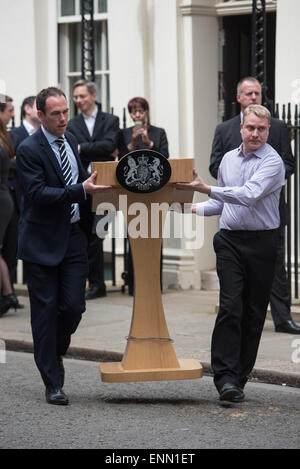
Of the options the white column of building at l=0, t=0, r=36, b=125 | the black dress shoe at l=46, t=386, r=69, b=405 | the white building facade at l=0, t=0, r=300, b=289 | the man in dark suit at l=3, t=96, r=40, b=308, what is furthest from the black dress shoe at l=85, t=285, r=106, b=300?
the black dress shoe at l=46, t=386, r=69, b=405

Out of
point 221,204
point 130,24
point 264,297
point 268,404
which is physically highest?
point 130,24

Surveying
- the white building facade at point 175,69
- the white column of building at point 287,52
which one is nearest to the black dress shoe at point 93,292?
the white building facade at point 175,69

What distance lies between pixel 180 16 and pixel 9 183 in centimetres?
273

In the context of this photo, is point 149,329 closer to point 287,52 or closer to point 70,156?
point 70,156

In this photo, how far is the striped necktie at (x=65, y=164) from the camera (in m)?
7.18

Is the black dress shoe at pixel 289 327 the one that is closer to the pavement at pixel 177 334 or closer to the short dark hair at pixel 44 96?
the pavement at pixel 177 334

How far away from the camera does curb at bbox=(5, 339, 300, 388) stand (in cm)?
791

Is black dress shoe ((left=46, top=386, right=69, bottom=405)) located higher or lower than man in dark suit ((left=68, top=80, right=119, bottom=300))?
lower

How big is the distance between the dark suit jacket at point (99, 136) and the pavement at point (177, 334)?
5.02ft

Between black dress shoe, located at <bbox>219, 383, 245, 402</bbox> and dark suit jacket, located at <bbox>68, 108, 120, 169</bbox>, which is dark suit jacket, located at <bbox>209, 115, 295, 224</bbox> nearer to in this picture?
dark suit jacket, located at <bbox>68, 108, 120, 169</bbox>

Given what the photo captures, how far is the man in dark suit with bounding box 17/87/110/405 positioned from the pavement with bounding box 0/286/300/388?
5.23ft

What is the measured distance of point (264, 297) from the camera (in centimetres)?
726
